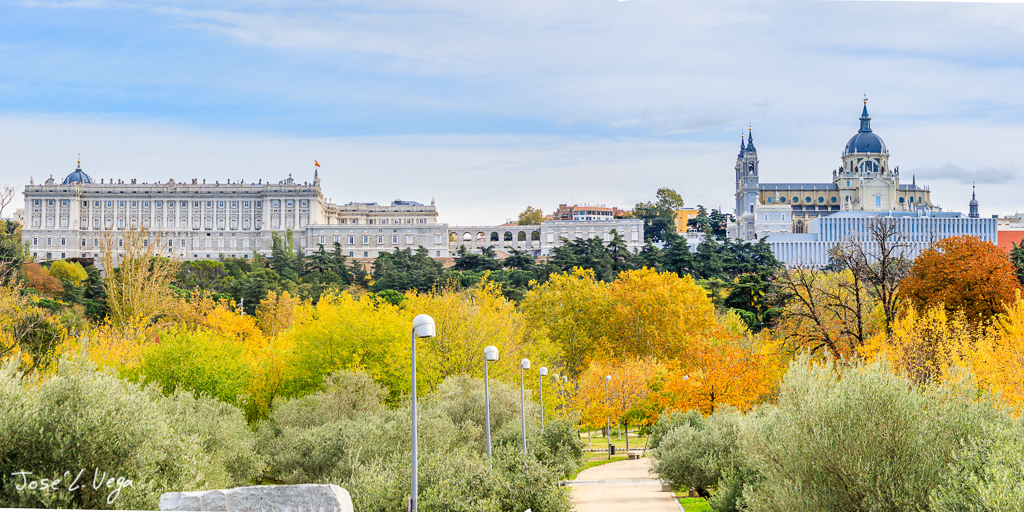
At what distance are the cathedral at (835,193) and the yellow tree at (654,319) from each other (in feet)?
328

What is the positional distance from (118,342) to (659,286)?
25940mm

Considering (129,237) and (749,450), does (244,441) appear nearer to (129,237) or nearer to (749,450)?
(749,450)

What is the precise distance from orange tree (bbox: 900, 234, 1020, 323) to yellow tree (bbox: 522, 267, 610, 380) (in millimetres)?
17810

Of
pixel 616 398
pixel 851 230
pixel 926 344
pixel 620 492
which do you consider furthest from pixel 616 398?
pixel 851 230

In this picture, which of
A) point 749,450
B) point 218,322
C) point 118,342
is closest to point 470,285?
point 218,322

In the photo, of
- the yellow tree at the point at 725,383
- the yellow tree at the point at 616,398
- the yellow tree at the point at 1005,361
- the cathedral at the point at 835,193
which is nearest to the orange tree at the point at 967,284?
the yellow tree at the point at 1005,361

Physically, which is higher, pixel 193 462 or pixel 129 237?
pixel 129 237

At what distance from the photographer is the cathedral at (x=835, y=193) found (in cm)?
14588

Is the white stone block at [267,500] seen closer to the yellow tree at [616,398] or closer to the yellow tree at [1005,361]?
the yellow tree at [1005,361]

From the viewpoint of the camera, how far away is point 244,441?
22.8m

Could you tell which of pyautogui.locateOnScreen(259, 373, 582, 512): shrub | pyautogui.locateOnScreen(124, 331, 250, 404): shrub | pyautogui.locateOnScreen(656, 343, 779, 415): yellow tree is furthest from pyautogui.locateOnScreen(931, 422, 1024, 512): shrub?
pyautogui.locateOnScreen(124, 331, 250, 404): shrub

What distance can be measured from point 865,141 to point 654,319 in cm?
12492

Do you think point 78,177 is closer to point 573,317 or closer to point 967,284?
point 573,317

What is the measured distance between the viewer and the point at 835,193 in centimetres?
15550
